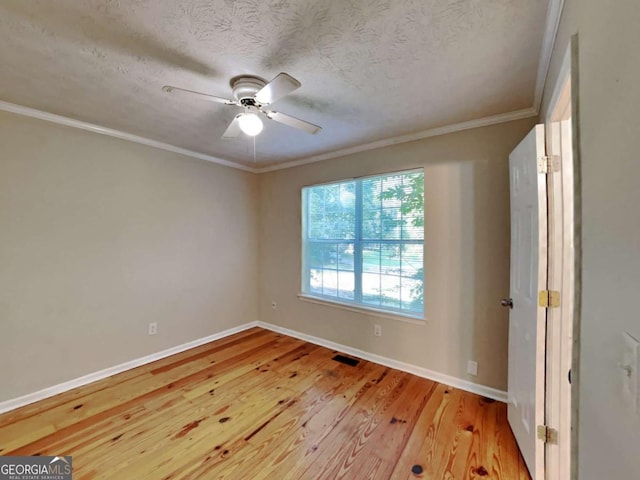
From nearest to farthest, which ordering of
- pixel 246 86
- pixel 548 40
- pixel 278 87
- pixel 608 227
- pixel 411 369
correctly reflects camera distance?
pixel 608 227
pixel 548 40
pixel 278 87
pixel 246 86
pixel 411 369

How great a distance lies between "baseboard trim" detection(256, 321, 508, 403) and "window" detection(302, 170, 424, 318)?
517 mm

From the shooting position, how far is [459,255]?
8.11 feet

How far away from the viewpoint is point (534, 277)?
1.51 meters

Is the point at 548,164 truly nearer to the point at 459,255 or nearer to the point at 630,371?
the point at 459,255

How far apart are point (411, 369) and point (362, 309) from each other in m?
0.75

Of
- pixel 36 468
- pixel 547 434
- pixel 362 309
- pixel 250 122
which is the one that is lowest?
pixel 36 468

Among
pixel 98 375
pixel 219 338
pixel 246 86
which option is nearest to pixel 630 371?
pixel 246 86

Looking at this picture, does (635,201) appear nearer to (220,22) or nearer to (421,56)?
(421,56)

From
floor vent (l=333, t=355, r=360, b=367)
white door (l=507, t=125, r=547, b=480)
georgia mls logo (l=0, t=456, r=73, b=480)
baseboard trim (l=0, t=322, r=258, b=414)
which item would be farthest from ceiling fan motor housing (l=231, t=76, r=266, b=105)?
baseboard trim (l=0, t=322, r=258, b=414)

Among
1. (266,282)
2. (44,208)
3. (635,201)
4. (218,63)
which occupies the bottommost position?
(266,282)

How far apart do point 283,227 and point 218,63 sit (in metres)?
2.40

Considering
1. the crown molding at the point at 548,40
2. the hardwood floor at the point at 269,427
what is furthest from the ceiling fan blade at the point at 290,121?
the hardwood floor at the point at 269,427

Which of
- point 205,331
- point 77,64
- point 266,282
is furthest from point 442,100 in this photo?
point 205,331

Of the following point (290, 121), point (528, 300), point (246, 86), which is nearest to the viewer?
point (528, 300)
